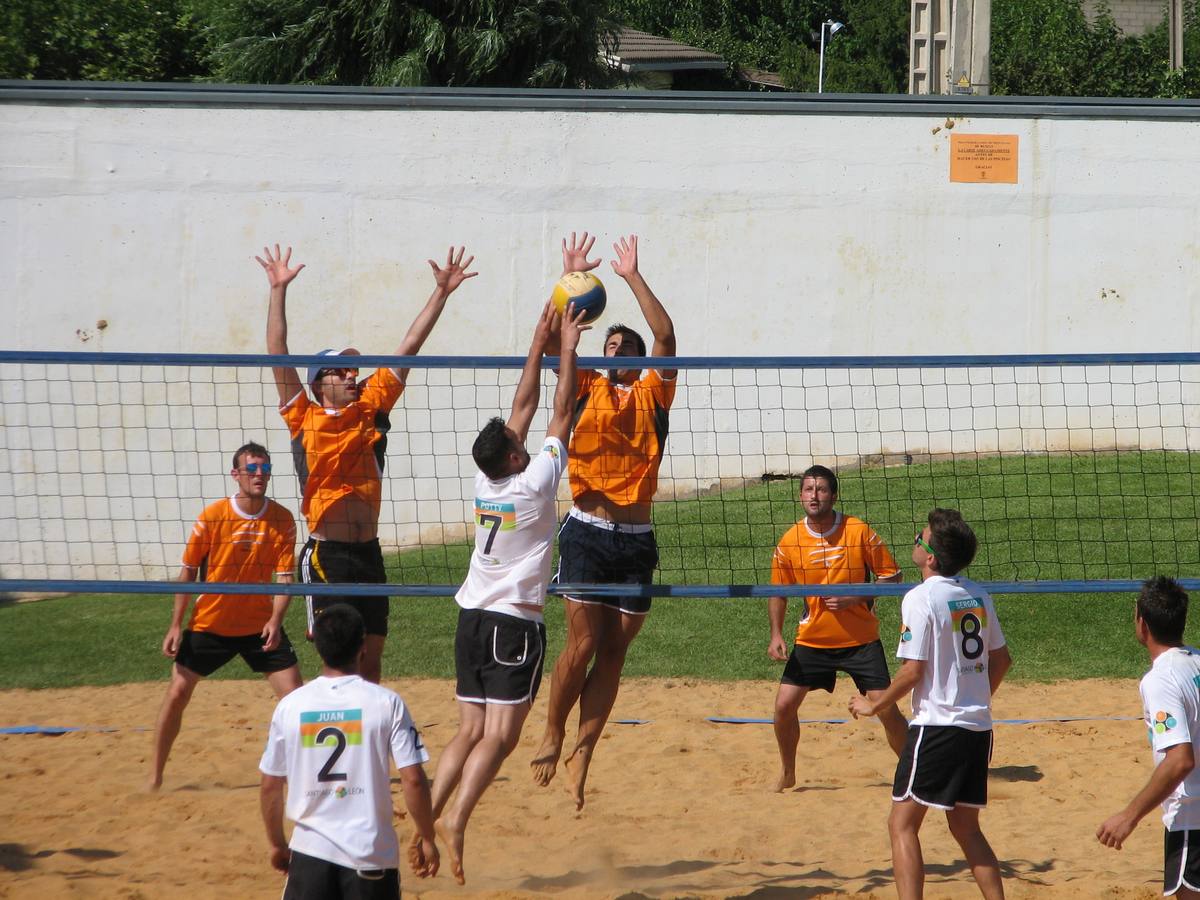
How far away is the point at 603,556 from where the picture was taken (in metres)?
6.16

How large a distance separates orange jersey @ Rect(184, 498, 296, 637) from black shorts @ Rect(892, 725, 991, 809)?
3.50m

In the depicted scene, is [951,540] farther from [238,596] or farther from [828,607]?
[238,596]

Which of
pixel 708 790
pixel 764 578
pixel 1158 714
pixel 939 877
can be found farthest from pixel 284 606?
pixel 764 578

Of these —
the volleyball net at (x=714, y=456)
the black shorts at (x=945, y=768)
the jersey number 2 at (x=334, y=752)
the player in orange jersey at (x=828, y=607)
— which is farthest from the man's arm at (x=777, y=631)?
the volleyball net at (x=714, y=456)

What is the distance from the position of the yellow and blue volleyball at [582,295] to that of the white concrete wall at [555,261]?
571 cm

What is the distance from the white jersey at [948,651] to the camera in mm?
5059

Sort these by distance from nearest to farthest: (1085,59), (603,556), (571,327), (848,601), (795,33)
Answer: (571,327) → (603,556) → (848,601) → (1085,59) → (795,33)

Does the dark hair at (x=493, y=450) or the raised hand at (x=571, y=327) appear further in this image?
the raised hand at (x=571, y=327)

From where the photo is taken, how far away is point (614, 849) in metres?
6.51

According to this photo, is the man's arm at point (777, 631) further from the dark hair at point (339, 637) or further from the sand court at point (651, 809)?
the dark hair at point (339, 637)

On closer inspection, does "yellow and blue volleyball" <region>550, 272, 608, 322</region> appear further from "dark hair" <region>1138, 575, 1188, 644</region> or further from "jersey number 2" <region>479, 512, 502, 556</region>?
"dark hair" <region>1138, 575, 1188, 644</region>

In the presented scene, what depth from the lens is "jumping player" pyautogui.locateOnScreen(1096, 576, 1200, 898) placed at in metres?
4.46

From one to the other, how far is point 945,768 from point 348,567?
10.1 feet

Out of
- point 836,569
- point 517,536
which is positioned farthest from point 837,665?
point 517,536
